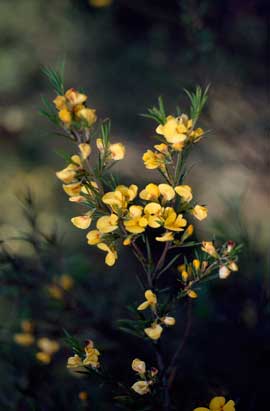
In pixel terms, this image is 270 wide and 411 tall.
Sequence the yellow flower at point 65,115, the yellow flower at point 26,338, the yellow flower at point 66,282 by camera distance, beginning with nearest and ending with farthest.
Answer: the yellow flower at point 65,115, the yellow flower at point 26,338, the yellow flower at point 66,282

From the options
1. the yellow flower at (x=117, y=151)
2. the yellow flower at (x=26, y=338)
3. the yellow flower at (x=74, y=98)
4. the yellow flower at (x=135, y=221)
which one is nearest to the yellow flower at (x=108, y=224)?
the yellow flower at (x=135, y=221)

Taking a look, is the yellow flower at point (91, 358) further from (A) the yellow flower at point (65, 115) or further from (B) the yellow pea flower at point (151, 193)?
(A) the yellow flower at point (65, 115)

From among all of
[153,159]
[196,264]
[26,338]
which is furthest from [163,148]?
[26,338]

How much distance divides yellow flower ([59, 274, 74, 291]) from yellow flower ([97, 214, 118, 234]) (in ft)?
3.20

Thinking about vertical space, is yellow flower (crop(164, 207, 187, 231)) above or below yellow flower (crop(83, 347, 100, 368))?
above

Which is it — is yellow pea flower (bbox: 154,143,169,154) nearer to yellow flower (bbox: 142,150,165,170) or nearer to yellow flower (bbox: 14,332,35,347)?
yellow flower (bbox: 142,150,165,170)

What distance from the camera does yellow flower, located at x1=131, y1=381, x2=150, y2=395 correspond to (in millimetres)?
902

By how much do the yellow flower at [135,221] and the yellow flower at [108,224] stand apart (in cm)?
2

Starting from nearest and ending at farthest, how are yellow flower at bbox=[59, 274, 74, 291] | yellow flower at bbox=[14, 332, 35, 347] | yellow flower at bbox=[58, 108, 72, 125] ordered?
yellow flower at bbox=[58, 108, 72, 125] < yellow flower at bbox=[14, 332, 35, 347] < yellow flower at bbox=[59, 274, 74, 291]

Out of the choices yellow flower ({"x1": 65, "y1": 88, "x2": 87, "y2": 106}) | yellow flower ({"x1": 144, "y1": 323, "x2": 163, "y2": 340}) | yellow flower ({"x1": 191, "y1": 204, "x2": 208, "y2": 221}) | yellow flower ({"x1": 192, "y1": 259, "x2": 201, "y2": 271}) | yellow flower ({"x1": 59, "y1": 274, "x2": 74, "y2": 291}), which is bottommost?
yellow flower ({"x1": 144, "y1": 323, "x2": 163, "y2": 340})

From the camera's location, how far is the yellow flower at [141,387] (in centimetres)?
90

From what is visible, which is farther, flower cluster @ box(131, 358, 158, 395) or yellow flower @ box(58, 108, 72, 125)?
flower cluster @ box(131, 358, 158, 395)

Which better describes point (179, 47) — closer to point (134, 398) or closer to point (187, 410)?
point (187, 410)

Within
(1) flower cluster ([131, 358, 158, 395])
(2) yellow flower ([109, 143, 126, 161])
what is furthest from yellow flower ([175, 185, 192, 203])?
(1) flower cluster ([131, 358, 158, 395])
